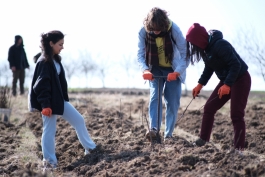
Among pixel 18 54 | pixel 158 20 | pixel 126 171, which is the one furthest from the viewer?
pixel 18 54

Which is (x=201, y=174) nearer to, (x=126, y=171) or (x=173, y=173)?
(x=173, y=173)

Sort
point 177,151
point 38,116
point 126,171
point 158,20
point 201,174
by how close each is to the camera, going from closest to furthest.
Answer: point 201,174 < point 126,171 < point 177,151 < point 158,20 < point 38,116

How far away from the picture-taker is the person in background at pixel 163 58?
6629 mm

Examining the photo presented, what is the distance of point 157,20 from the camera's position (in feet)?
21.4

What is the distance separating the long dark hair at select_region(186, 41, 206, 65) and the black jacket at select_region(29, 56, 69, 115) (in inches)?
69.9

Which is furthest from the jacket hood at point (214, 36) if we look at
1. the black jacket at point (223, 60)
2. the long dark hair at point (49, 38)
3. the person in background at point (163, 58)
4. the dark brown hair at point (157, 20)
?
the long dark hair at point (49, 38)

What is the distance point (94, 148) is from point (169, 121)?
1.17 metres

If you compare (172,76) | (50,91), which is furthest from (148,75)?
(50,91)

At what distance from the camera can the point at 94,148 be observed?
6758 mm

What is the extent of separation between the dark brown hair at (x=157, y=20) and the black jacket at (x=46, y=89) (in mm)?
1367

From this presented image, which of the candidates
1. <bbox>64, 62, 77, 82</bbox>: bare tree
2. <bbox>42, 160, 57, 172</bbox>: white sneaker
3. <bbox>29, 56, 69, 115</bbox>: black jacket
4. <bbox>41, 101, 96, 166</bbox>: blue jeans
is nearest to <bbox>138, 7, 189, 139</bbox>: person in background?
<bbox>41, 101, 96, 166</bbox>: blue jeans

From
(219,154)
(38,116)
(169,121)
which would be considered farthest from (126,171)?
(38,116)

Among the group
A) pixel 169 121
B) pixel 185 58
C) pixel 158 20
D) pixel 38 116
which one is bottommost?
pixel 38 116

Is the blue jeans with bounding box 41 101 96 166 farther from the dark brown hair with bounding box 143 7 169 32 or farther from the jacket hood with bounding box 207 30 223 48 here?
the jacket hood with bounding box 207 30 223 48
